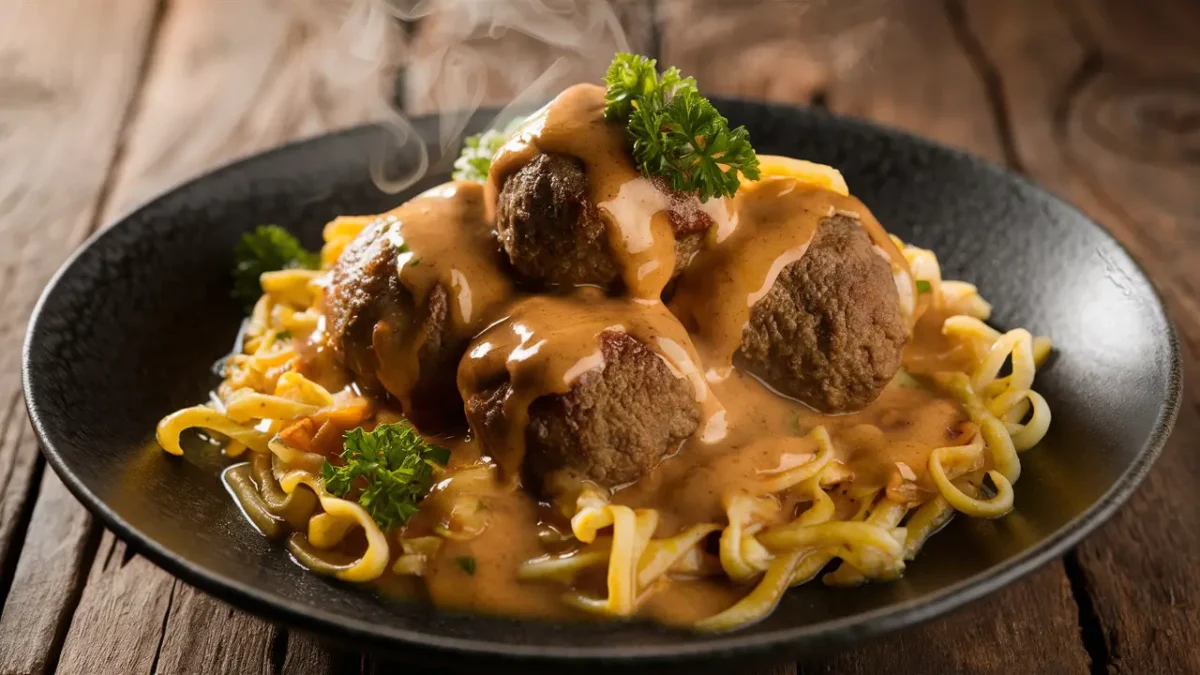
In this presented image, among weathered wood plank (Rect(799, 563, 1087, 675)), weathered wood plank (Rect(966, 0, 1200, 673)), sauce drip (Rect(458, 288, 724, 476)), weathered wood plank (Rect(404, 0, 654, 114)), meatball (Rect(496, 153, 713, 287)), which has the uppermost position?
meatball (Rect(496, 153, 713, 287))

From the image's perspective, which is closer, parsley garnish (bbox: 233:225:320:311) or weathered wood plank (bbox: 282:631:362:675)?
weathered wood plank (bbox: 282:631:362:675)

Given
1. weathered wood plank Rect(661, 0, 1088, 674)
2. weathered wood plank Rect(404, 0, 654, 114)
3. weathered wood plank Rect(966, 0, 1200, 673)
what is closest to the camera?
weathered wood plank Rect(966, 0, 1200, 673)

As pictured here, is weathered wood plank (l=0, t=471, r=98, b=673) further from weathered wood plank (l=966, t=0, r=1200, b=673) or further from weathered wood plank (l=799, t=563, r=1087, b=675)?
weathered wood plank (l=966, t=0, r=1200, b=673)

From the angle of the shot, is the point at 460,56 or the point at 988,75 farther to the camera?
the point at 988,75

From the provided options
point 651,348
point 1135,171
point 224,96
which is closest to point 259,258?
point 651,348

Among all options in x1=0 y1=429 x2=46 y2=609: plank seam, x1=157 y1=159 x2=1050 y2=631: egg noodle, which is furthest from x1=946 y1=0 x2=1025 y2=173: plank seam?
x1=0 y1=429 x2=46 y2=609: plank seam

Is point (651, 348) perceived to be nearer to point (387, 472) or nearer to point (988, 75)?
point (387, 472)
